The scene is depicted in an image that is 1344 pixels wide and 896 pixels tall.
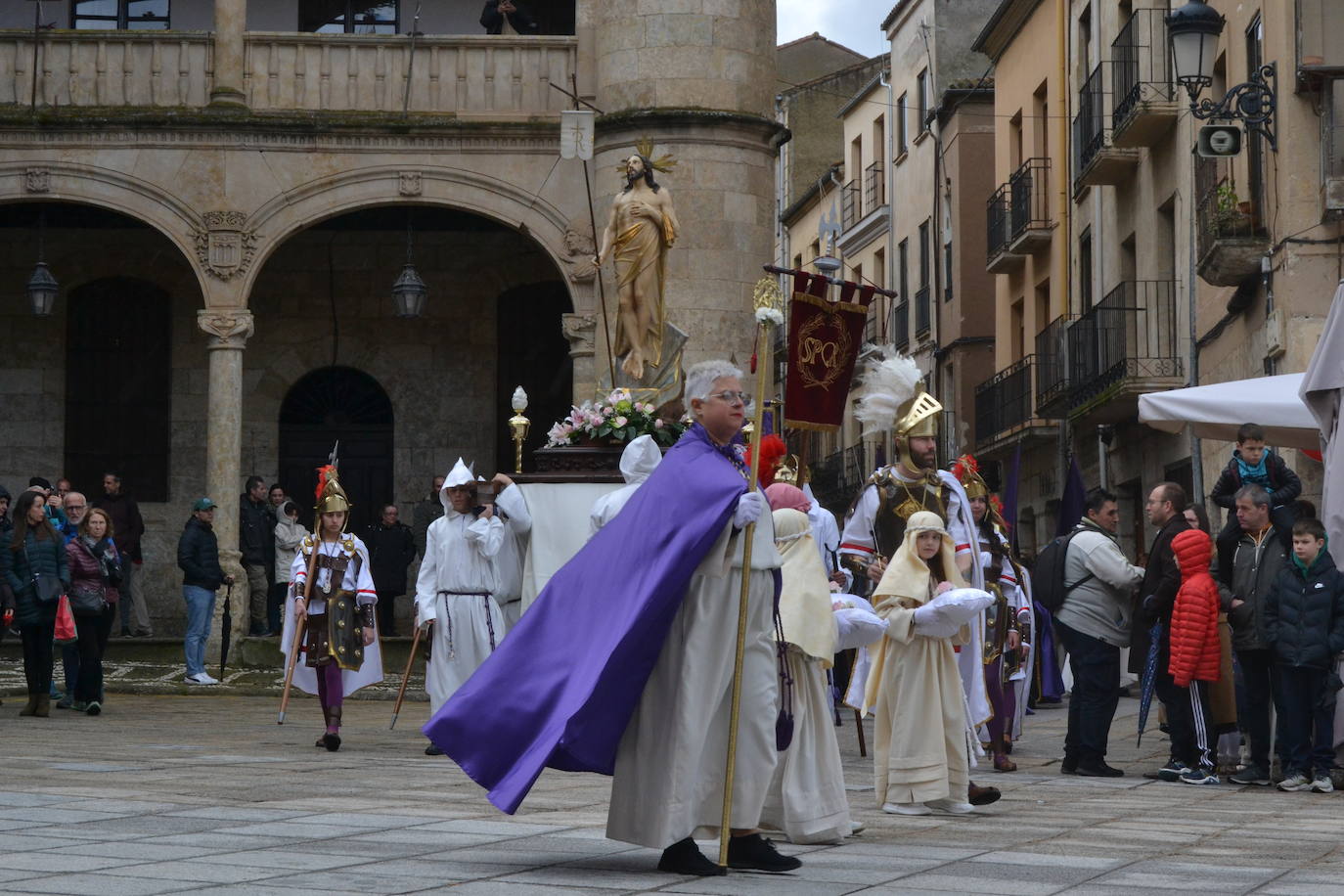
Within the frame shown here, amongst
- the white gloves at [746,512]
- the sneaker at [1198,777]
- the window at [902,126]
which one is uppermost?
the window at [902,126]

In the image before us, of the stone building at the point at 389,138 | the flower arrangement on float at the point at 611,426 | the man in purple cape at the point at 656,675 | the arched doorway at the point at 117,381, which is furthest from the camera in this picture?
the arched doorway at the point at 117,381

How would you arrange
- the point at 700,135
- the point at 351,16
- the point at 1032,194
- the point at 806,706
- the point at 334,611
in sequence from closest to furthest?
the point at 806,706, the point at 334,611, the point at 700,135, the point at 351,16, the point at 1032,194

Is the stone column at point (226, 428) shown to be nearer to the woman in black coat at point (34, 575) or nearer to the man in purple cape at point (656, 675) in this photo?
the woman in black coat at point (34, 575)

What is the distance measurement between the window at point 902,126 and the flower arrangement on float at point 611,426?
28.6m

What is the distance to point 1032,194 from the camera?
3288cm

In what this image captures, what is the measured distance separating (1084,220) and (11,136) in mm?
14922

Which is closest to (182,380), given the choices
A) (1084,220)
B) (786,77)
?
(1084,220)

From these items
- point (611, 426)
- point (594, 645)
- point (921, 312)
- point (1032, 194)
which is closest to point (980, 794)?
point (594, 645)

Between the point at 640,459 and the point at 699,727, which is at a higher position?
the point at 640,459

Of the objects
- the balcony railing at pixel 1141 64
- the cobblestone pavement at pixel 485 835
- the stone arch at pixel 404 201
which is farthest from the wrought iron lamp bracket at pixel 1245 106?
the stone arch at pixel 404 201

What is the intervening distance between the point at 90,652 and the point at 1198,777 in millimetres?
9002

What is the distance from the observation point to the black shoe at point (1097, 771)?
12.3 metres

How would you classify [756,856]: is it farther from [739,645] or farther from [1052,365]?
[1052,365]

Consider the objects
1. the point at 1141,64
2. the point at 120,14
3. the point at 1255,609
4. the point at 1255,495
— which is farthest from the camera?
the point at 120,14
